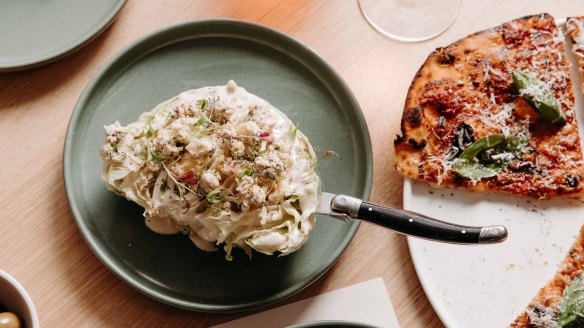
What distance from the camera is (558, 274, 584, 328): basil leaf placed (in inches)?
66.2

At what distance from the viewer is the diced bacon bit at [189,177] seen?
151cm

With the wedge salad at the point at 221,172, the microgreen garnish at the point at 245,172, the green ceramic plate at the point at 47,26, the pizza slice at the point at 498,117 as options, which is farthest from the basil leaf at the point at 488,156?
the green ceramic plate at the point at 47,26

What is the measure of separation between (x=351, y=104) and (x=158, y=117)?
45 cm

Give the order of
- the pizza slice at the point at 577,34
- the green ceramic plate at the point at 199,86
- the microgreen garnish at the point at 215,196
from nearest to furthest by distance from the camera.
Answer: the microgreen garnish at the point at 215,196 → the green ceramic plate at the point at 199,86 → the pizza slice at the point at 577,34

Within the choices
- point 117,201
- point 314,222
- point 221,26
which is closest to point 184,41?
point 221,26

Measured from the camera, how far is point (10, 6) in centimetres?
179

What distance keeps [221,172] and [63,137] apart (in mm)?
478

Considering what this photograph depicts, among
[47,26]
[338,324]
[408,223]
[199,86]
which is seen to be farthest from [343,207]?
[47,26]

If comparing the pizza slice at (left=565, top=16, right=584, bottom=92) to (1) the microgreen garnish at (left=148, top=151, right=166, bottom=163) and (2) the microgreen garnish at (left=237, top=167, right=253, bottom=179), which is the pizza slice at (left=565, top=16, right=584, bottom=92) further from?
(1) the microgreen garnish at (left=148, top=151, right=166, bottom=163)

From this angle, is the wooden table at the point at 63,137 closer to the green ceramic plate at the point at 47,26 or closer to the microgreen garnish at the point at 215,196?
the green ceramic plate at the point at 47,26

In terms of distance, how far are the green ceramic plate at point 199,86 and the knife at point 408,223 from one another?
142 millimetres

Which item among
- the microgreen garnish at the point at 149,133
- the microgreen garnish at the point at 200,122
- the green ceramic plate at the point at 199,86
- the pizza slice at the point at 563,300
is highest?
the microgreen garnish at the point at 200,122

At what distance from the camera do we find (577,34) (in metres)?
1.82

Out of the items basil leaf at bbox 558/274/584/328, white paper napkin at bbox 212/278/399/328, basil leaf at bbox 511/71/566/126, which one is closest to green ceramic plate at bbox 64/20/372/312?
white paper napkin at bbox 212/278/399/328
